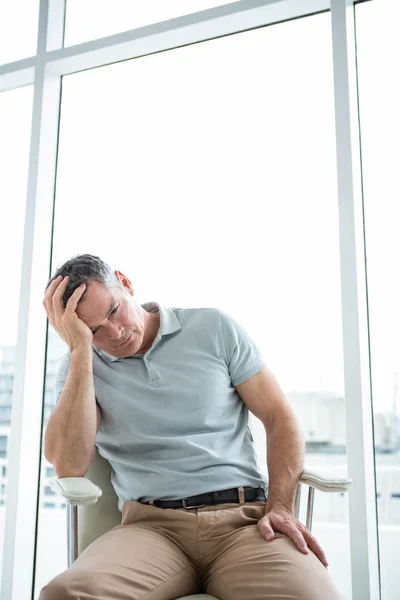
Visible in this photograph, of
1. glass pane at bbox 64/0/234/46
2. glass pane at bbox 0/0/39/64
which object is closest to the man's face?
glass pane at bbox 64/0/234/46

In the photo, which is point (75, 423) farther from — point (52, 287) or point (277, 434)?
point (277, 434)

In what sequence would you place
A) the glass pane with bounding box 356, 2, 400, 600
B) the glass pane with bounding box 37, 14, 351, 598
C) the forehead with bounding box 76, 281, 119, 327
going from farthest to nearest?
the glass pane with bounding box 37, 14, 351, 598 → the glass pane with bounding box 356, 2, 400, 600 → the forehead with bounding box 76, 281, 119, 327

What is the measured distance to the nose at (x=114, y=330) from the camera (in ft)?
5.55

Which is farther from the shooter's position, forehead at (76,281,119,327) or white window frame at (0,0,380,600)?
white window frame at (0,0,380,600)

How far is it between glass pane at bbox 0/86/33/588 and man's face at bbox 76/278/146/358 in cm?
84

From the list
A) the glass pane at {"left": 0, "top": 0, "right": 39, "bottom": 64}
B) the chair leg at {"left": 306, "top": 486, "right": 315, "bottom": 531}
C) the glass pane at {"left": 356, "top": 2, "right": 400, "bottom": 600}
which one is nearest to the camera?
the chair leg at {"left": 306, "top": 486, "right": 315, "bottom": 531}

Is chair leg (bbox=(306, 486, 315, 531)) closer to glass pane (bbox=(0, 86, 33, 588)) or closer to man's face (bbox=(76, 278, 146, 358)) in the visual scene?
man's face (bbox=(76, 278, 146, 358))

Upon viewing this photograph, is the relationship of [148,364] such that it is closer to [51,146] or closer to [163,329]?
[163,329]

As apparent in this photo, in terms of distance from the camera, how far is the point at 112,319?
1.70m

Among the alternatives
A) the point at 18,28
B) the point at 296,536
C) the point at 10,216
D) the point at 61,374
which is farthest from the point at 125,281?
the point at 18,28

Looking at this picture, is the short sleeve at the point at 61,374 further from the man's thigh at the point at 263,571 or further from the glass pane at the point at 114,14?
the glass pane at the point at 114,14

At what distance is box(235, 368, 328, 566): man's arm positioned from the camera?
1.48m

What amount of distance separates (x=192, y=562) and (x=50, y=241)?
4.81ft

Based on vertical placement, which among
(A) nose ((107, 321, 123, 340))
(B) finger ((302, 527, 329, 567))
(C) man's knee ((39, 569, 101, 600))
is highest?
(A) nose ((107, 321, 123, 340))
